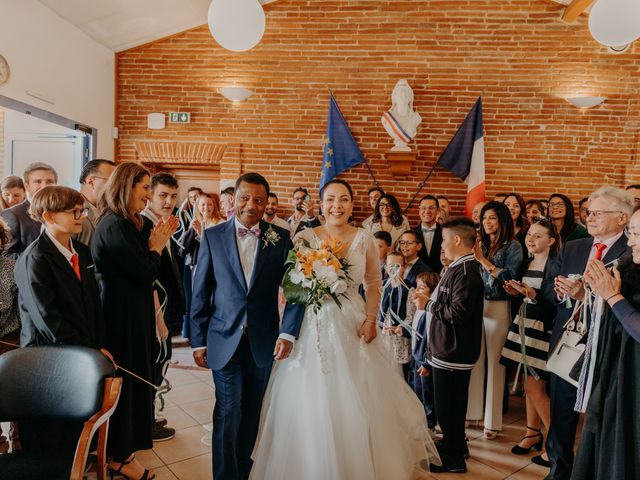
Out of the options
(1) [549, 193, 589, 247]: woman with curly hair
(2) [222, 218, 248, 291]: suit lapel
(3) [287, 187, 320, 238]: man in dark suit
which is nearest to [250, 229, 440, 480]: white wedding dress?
(2) [222, 218, 248, 291]: suit lapel

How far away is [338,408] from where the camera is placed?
239 centimetres

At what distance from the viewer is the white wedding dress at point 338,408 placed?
7.53ft

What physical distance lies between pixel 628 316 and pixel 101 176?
9.67ft

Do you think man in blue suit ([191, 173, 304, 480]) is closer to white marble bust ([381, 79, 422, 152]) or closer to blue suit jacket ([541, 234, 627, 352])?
blue suit jacket ([541, 234, 627, 352])

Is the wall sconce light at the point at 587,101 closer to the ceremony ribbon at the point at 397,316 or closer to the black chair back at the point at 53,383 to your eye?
the ceremony ribbon at the point at 397,316

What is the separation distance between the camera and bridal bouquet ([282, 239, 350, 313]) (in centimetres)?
234

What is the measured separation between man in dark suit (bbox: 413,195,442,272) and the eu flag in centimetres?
167

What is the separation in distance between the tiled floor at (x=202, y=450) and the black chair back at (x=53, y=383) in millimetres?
1142

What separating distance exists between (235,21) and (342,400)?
12.6 feet

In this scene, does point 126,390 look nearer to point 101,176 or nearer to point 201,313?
point 201,313

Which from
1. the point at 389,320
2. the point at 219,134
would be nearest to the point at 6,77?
the point at 219,134

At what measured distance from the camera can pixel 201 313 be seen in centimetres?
241

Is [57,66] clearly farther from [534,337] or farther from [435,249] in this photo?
Answer: [534,337]

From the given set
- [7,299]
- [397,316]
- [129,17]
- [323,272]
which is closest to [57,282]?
[7,299]
